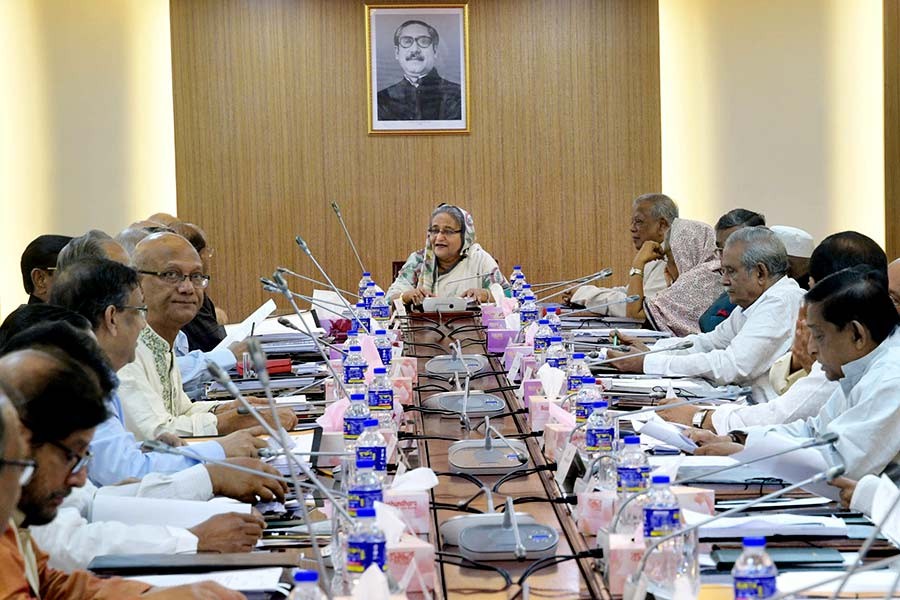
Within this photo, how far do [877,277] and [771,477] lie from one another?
1.85ft

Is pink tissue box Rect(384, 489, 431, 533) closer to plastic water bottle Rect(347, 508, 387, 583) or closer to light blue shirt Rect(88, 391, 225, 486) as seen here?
plastic water bottle Rect(347, 508, 387, 583)

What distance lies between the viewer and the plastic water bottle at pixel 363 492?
6.24 ft

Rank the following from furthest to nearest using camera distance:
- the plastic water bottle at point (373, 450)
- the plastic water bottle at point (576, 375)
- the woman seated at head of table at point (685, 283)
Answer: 1. the woman seated at head of table at point (685, 283)
2. the plastic water bottle at point (576, 375)
3. the plastic water bottle at point (373, 450)

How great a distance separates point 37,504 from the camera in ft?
5.16

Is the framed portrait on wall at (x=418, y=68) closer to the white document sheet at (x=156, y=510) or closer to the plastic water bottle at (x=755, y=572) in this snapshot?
the white document sheet at (x=156, y=510)

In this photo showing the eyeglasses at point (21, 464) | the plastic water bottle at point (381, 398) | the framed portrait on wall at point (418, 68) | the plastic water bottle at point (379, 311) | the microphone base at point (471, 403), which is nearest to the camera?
the eyeglasses at point (21, 464)

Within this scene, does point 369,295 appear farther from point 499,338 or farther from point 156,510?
point 156,510

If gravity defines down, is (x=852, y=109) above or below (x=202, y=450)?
above

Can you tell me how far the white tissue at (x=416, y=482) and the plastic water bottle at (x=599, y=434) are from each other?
357mm

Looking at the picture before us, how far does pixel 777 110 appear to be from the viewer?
6.88 m

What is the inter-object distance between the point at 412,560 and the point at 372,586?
179mm

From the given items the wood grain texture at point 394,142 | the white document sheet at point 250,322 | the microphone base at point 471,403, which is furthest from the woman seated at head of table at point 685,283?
the wood grain texture at point 394,142

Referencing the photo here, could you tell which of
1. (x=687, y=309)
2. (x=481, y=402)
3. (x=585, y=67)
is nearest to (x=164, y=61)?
(x=585, y=67)

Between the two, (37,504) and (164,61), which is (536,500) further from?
(164,61)
